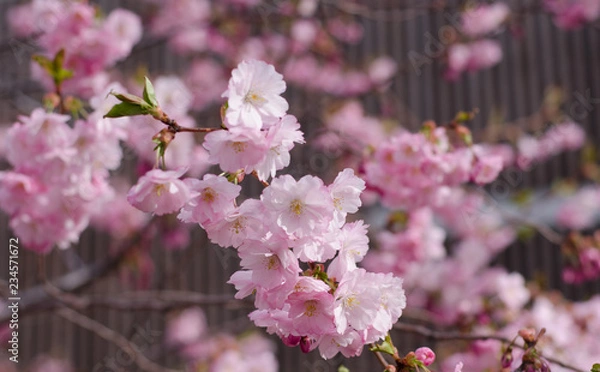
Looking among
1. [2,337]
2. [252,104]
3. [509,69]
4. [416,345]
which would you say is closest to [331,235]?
[252,104]

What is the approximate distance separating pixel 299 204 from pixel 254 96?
0.52 feet

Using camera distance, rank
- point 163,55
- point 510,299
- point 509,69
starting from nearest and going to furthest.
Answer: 1. point 510,299
2. point 509,69
3. point 163,55

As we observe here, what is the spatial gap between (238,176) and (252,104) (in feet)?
0.37

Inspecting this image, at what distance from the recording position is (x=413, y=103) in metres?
4.41

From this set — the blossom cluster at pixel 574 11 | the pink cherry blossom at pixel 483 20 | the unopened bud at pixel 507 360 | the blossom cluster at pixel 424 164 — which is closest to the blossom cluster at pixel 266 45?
the pink cherry blossom at pixel 483 20

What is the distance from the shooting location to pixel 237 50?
12.5ft

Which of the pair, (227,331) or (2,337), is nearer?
(2,337)

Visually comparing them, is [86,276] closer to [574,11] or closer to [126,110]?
[126,110]

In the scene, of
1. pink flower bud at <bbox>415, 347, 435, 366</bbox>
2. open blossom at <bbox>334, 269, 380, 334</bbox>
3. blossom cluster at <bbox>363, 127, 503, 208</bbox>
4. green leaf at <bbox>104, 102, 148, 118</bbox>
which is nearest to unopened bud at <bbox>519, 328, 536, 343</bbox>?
pink flower bud at <bbox>415, 347, 435, 366</bbox>

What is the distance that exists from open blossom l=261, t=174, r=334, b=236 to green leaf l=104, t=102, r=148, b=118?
0.71ft

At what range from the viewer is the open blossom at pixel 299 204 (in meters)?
0.79

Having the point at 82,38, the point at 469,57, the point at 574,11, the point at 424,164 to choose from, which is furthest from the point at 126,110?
the point at 469,57

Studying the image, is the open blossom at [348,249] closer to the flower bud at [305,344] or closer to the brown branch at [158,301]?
the flower bud at [305,344]

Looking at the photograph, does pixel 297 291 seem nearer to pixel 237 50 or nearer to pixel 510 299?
pixel 510 299
